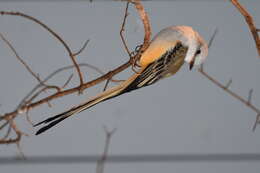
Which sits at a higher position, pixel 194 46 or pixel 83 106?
pixel 194 46

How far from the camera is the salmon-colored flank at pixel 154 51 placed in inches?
26.5

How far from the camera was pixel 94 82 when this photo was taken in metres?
0.54

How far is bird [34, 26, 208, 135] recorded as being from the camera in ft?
2.14

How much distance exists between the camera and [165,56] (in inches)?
29.6

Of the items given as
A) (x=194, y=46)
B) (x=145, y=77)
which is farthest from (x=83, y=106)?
(x=194, y=46)

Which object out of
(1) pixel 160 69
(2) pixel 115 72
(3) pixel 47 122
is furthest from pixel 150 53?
(3) pixel 47 122

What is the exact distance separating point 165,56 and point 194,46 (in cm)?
7

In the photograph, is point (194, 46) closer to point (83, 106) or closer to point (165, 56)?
point (165, 56)

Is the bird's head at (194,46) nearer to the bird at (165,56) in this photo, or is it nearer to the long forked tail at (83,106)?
the bird at (165,56)

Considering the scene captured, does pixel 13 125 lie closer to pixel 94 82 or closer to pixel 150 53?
pixel 94 82

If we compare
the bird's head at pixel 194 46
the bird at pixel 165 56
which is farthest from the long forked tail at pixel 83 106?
the bird's head at pixel 194 46

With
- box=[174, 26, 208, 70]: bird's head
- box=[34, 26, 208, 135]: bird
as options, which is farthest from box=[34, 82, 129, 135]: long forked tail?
box=[174, 26, 208, 70]: bird's head

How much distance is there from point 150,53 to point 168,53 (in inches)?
2.9

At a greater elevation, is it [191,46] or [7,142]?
[191,46]
